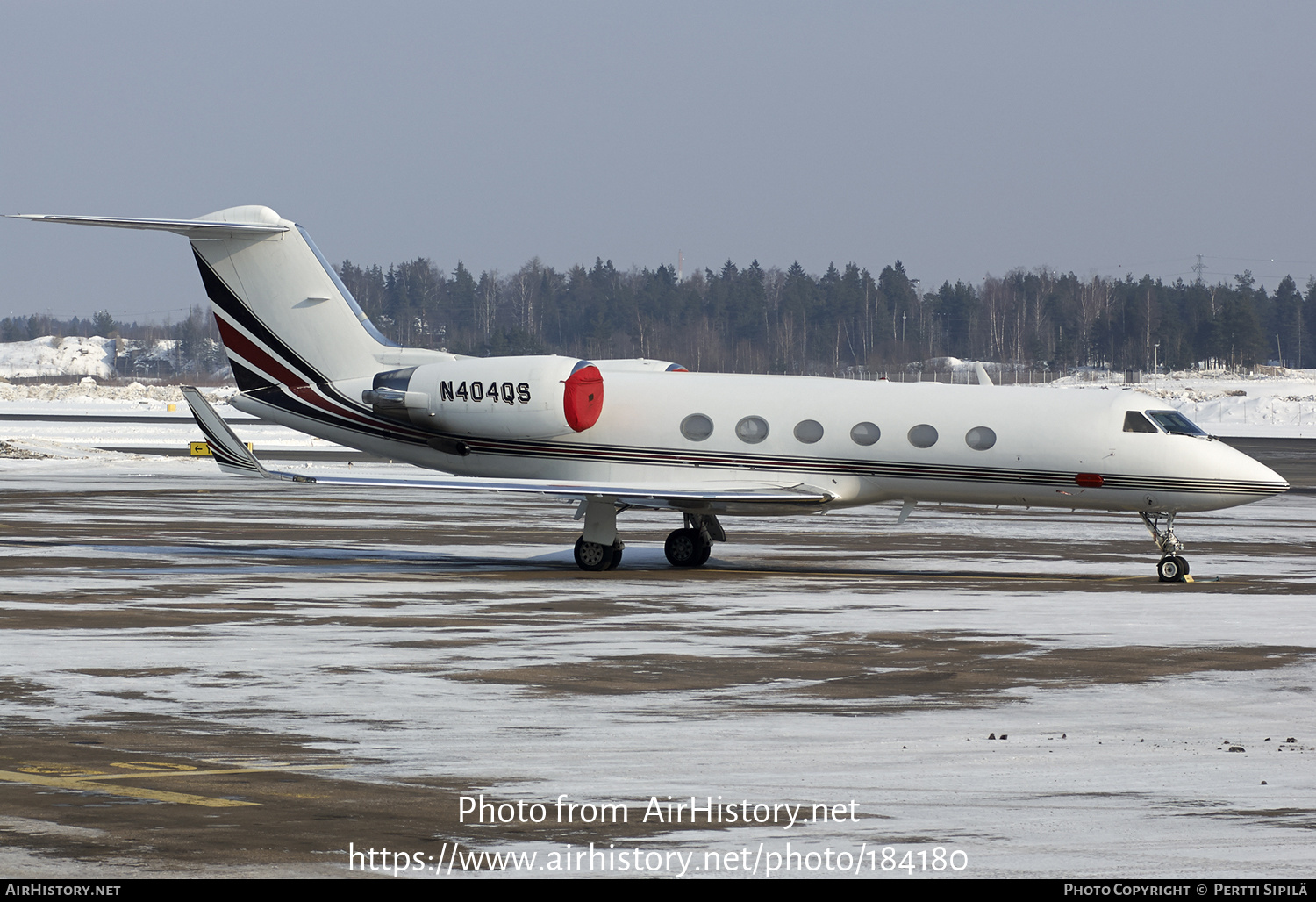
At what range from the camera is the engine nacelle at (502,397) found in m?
22.5

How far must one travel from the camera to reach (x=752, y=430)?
22172 millimetres

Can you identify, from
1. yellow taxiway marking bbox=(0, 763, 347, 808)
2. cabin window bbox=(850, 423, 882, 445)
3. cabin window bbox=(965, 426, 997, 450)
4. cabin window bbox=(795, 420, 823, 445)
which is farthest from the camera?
cabin window bbox=(795, 420, 823, 445)

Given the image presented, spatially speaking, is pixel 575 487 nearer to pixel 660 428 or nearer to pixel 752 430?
pixel 660 428

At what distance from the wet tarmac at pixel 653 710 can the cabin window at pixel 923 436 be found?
1.89 metres

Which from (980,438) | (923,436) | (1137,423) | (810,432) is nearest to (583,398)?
(810,432)

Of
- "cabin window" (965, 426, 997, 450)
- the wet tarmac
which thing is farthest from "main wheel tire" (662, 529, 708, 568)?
"cabin window" (965, 426, 997, 450)

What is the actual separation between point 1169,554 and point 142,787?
1567 centimetres

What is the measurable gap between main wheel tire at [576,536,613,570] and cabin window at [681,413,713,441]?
1.96m

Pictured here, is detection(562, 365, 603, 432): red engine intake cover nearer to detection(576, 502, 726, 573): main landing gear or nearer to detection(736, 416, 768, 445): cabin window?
detection(576, 502, 726, 573): main landing gear

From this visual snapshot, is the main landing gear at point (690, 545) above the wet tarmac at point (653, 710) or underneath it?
above

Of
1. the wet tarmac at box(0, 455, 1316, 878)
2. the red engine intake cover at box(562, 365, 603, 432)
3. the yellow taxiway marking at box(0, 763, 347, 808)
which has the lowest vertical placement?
the wet tarmac at box(0, 455, 1316, 878)

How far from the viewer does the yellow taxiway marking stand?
28.7 feet

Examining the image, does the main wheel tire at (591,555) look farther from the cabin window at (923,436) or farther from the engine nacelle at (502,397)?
the cabin window at (923,436)

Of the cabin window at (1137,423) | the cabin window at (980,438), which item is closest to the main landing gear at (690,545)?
the cabin window at (980,438)
